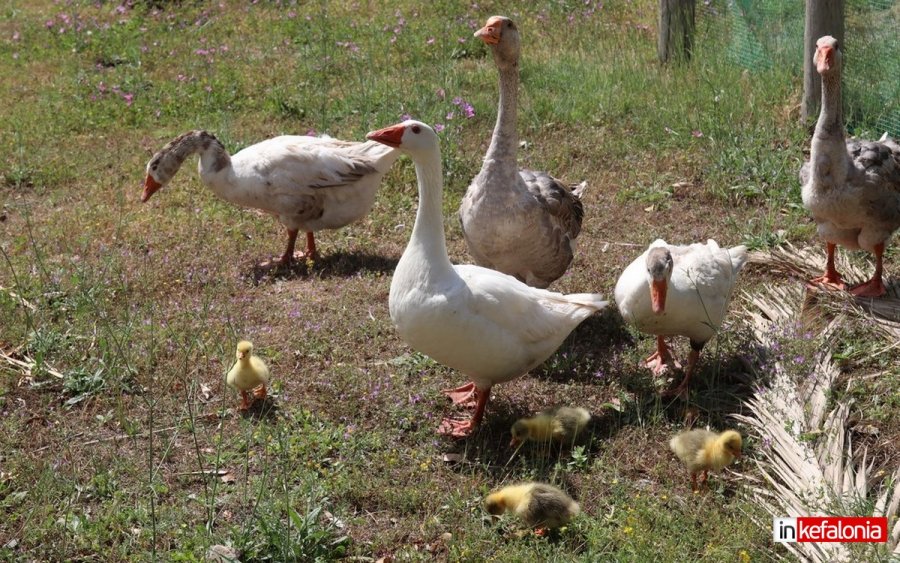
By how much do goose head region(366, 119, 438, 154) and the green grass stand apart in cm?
144

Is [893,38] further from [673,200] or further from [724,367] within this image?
[724,367]

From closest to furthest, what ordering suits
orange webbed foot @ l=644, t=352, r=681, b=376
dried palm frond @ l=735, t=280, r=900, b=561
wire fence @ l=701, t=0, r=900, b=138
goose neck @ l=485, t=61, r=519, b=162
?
1. dried palm frond @ l=735, t=280, r=900, b=561
2. orange webbed foot @ l=644, t=352, r=681, b=376
3. goose neck @ l=485, t=61, r=519, b=162
4. wire fence @ l=701, t=0, r=900, b=138

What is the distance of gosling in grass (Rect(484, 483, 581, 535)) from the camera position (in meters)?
4.20

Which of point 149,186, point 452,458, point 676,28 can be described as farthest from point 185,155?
point 676,28

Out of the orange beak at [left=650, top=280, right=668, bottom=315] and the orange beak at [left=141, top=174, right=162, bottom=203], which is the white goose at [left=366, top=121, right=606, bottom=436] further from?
the orange beak at [left=141, top=174, right=162, bottom=203]

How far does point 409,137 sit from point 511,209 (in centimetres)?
130

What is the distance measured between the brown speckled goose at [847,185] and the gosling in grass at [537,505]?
9.98 ft

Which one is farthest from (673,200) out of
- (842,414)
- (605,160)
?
(842,414)

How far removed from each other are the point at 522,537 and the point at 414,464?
802 mm

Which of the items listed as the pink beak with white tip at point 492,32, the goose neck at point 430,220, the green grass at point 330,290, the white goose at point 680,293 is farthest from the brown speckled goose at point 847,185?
the goose neck at point 430,220

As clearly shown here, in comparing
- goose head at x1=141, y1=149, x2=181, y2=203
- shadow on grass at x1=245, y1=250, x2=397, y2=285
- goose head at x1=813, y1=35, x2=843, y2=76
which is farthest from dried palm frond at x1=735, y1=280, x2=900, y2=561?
goose head at x1=141, y1=149, x2=181, y2=203

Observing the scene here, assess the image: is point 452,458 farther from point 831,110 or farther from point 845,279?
point 831,110

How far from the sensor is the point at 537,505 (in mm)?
4188

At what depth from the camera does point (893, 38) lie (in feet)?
27.6
